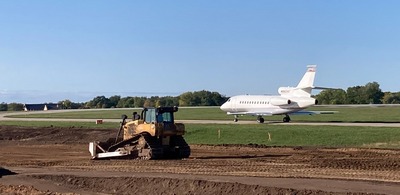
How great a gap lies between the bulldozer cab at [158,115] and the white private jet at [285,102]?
35034 mm

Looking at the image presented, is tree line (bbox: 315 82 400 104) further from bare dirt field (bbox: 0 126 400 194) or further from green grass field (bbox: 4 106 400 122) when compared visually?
bare dirt field (bbox: 0 126 400 194)

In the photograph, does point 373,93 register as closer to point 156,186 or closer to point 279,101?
point 279,101

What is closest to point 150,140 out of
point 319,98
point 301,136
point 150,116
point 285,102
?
point 150,116

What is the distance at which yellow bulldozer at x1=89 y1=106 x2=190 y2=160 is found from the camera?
31.0m

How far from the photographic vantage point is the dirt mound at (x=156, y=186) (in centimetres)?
2055

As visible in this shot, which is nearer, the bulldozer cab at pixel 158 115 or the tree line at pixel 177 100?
the bulldozer cab at pixel 158 115

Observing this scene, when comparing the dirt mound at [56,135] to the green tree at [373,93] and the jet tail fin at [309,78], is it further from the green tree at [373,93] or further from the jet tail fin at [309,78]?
the green tree at [373,93]

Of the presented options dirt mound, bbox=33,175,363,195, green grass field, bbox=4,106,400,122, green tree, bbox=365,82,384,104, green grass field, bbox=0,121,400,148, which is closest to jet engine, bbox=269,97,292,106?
green grass field, bbox=4,106,400,122

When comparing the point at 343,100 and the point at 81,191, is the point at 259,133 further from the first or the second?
the point at 343,100

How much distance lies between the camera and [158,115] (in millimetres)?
30984

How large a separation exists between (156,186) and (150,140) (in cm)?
866

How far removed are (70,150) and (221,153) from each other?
10.6 metres

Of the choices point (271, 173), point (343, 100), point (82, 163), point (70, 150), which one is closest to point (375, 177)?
point (271, 173)

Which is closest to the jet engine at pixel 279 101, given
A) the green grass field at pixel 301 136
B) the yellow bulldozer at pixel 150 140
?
the green grass field at pixel 301 136
